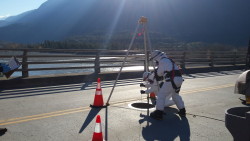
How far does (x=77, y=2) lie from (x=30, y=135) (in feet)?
653

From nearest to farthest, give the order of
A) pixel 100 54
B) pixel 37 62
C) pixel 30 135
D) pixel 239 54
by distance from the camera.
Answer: pixel 30 135 → pixel 37 62 → pixel 100 54 → pixel 239 54

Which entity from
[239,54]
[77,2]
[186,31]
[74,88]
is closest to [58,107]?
[74,88]

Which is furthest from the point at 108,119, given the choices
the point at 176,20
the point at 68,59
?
the point at 176,20

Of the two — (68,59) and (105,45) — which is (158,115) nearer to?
(68,59)

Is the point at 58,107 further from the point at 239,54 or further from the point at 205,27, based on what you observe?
the point at 205,27

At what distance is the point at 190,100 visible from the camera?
903cm

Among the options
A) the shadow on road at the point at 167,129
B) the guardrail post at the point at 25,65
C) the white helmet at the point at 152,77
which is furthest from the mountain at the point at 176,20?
the shadow on road at the point at 167,129

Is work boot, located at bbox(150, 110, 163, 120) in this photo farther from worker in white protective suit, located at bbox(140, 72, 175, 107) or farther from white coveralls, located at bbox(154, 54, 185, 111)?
worker in white protective suit, located at bbox(140, 72, 175, 107)

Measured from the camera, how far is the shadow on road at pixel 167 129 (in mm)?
5498

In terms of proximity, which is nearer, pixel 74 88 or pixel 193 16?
pixel 74 88

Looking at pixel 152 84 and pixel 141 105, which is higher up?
pixel 152 84

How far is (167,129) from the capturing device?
6.00 m

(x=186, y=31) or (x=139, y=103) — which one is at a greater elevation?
(x=186, y=31)

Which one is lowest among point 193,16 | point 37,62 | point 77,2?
point 37,62
